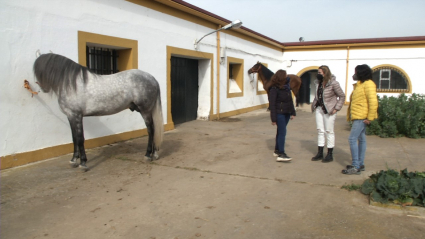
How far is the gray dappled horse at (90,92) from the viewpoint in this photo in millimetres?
4875

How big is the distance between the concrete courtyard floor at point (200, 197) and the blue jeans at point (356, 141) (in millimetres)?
252

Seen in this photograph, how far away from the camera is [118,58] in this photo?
25.7 ft

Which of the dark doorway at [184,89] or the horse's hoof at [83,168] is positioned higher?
the dark doorway at [184,89]

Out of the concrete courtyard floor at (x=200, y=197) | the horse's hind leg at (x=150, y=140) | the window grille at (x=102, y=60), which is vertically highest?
the window grille at (x=102, y=60)

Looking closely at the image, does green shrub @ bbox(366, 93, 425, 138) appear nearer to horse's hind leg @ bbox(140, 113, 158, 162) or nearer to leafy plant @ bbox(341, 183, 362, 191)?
leafy plant @ bbox(341, 183, 362, 191)

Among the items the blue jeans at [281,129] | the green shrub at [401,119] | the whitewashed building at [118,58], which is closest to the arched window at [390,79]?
the whitewashed building at [118,58]

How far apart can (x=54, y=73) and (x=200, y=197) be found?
289cm

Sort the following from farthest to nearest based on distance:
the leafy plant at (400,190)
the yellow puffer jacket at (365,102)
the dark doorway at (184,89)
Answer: the dark doorway at (184,89), the yellow puffer jacket at (365,102), the leafy plant at (400,190)

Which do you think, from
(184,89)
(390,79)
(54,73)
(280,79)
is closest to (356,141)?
(280,79)

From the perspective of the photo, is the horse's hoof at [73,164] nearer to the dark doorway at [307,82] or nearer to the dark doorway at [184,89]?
the dark doorway at [184,89]

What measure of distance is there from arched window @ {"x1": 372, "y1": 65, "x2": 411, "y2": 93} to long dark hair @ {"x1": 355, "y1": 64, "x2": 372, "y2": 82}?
14517 mm

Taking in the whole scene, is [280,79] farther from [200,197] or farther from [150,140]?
[200,197]

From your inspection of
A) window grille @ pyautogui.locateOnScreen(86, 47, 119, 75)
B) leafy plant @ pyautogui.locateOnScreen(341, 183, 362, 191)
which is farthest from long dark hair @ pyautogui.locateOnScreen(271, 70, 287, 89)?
window grille @ pyautogui.locateOnScreen(86, 47, 119, 75)

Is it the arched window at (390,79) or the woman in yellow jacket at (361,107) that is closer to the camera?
the woman in yellow jacket at (361,107)
